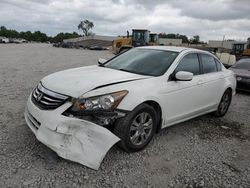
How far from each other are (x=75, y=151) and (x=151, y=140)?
1475 mm

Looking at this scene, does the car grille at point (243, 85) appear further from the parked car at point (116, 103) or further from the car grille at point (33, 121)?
the car grille at point (33, 121)

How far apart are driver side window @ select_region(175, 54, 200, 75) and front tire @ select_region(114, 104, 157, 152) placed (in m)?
1.03

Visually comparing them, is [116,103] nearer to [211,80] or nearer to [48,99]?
[48,99]

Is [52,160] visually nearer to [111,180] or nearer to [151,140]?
[111,180]

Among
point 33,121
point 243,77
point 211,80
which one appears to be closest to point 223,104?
point 211,80

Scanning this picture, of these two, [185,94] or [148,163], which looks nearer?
[148,163]

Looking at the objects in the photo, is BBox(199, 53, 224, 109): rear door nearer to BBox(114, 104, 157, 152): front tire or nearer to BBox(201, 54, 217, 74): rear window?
BBox(201, 54, 217, 74): rear window

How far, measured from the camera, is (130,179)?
297cm

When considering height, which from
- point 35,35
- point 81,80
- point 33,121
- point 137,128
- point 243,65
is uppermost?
point 35,35

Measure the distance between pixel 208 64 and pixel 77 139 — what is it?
3381mm

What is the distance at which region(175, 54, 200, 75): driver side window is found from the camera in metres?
4.27

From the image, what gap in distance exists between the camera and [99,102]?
10.2 ft

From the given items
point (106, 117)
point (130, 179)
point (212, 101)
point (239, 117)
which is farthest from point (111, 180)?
point (239, 117)

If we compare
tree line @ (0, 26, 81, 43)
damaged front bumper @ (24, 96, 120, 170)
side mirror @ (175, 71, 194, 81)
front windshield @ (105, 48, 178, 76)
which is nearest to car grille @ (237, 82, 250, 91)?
front windshield @ (105, 48, 178, 76)
